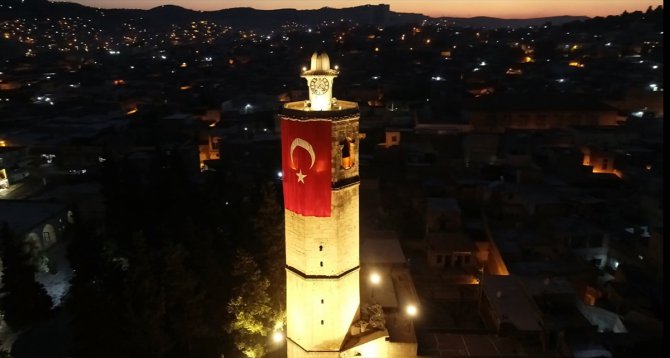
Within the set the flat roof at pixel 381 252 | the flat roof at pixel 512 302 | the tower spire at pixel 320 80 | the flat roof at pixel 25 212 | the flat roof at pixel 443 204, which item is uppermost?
the tower spire at pixel 320 80

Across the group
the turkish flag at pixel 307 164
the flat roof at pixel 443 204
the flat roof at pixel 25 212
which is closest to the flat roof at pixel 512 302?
the flat roof at pixel 443 204

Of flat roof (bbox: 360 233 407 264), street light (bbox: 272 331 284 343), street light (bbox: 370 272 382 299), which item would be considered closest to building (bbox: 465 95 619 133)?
flat roof (bbox: 360 233 407 264)

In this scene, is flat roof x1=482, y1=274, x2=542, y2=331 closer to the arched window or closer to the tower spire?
the arched window

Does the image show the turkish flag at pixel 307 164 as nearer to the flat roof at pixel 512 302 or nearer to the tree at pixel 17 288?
the flat roof at pixel 512 302

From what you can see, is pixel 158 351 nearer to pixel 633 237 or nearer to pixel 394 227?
pixel 394 227

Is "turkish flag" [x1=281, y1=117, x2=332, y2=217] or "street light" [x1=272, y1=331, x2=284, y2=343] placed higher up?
"turkish flag" [x1=281, y1=117, x2=332, y2=217]

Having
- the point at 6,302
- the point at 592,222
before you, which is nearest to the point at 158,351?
the point at 6,302
